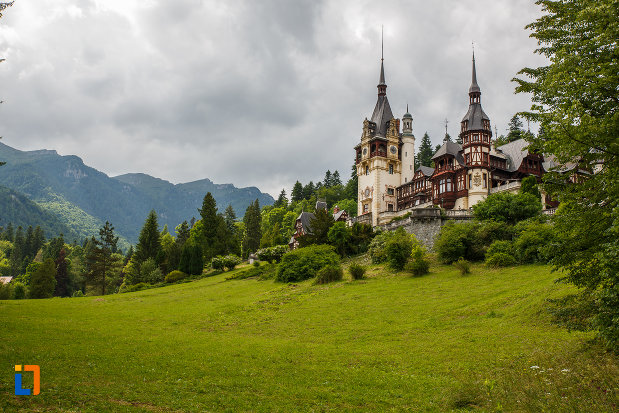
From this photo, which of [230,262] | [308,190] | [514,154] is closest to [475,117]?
[514,154]

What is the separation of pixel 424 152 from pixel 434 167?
123 feet

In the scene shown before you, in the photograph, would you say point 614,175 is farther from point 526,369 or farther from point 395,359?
point 395,359

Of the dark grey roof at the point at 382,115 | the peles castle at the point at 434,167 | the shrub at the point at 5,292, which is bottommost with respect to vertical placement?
the shrub at the point at 5,292

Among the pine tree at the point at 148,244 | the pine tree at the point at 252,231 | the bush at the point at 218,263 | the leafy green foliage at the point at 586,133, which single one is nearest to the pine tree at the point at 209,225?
the pine tree at the point at 148,244

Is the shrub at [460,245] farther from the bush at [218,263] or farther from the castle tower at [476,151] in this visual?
the bush at [218,263]

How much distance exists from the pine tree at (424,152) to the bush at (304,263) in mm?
61448

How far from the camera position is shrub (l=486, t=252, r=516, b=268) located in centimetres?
3450

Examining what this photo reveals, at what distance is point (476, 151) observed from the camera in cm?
5988

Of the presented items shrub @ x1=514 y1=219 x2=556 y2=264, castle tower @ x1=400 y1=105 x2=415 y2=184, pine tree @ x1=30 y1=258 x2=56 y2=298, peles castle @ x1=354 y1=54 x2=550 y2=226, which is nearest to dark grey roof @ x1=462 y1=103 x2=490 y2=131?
peles castle @ x1=354 y1=54 x2=550 y2=226

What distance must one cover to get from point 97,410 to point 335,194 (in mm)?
111564

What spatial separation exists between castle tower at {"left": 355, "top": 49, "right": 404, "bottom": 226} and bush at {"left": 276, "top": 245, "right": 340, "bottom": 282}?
26110mm

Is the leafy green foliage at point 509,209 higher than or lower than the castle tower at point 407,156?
lower

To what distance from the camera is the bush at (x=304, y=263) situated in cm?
4462

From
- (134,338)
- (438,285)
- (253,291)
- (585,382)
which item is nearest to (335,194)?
(253,291)
